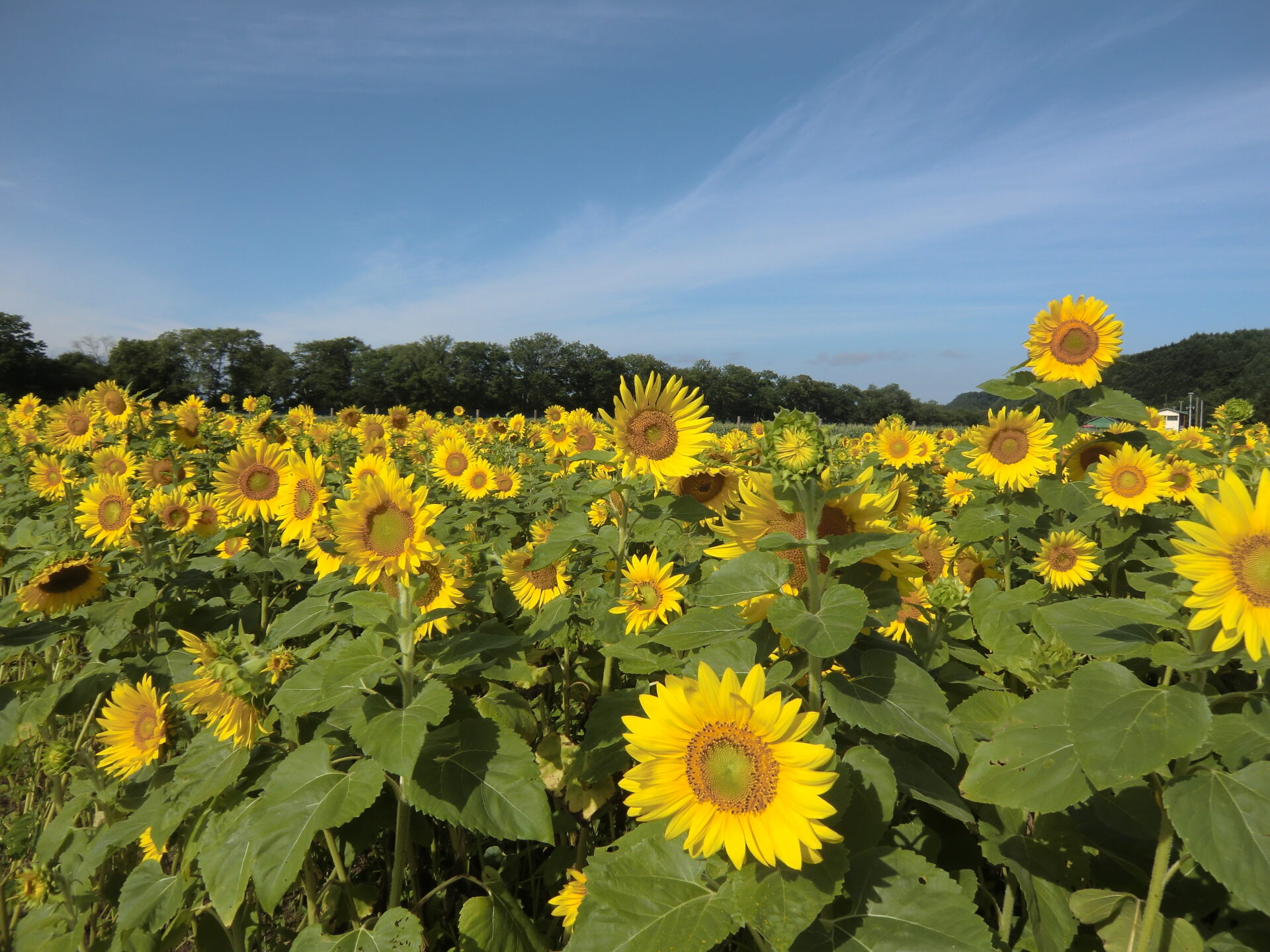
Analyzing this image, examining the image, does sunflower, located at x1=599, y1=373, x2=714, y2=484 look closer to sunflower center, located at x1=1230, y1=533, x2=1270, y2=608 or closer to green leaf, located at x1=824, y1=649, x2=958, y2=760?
green leaf, located at x1=824, y1=649, x2=958, y2=760

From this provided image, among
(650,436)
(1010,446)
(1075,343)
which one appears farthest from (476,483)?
(1075,343)

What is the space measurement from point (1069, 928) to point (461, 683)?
1.88 m

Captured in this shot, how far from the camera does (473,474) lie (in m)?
6.10

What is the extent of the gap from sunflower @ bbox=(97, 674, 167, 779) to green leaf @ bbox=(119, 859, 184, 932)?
41cm

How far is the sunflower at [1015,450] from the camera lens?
383 centimetres

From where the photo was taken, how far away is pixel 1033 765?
1.50 m

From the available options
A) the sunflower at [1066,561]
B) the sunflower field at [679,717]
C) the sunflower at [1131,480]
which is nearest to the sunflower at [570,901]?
the sunflower field at [679,717]

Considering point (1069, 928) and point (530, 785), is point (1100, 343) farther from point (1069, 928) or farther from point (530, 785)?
point (530, 785)

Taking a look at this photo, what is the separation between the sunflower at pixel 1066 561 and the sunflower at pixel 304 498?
3477 mm

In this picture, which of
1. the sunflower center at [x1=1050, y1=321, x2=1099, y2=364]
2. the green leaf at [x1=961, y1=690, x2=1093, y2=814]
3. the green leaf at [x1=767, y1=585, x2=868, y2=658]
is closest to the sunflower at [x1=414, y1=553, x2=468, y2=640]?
the green leaf at [x1=767, y1=585, x2=868, y2=658]

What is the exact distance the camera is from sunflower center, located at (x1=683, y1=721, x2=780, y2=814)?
1.38 m

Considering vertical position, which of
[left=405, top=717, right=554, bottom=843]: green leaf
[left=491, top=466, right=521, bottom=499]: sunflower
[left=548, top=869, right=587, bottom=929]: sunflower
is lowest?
[left=548, top=869, right=587, bottom=929]: sunflower

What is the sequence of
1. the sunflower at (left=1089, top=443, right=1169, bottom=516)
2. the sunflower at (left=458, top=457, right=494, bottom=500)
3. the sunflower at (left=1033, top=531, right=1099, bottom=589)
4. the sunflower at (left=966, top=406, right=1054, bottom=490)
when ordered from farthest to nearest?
the sunflower at (left=458, top=457, right=494, bottom=500)
the sunflower at (left=966, top=406, right=1054, bottom=490)
the sunflower at (left=1089, top=443, right=1169, bottom=516)
the sunflower at (left=1033, top=531, right=1099, bottom=589)

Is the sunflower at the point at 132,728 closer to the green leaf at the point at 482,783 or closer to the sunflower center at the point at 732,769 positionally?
the green leaf at the point at 482,783
